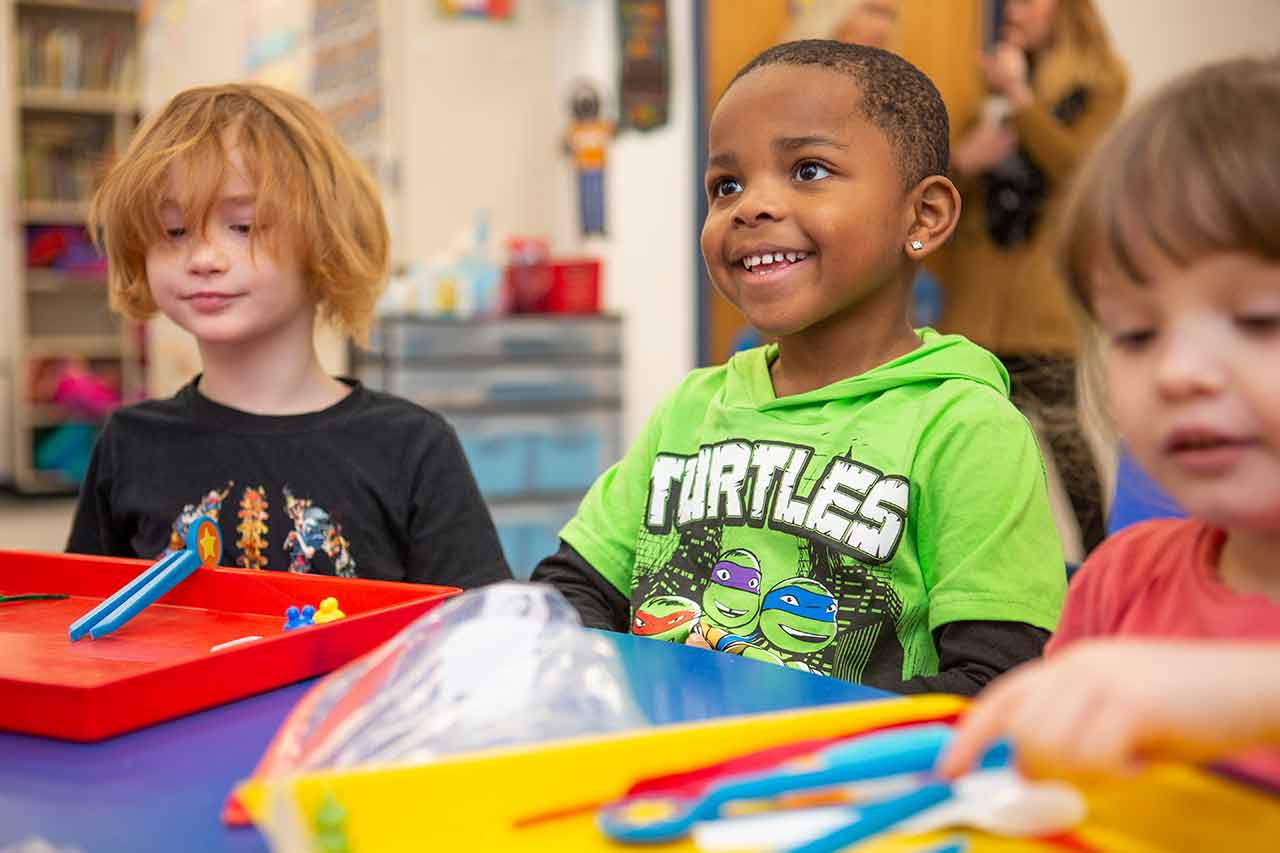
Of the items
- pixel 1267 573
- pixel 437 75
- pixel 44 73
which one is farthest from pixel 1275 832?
pixel 44 73

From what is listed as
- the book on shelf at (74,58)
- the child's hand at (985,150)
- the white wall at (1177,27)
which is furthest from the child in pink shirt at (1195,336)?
the book on shelf at (74,58)

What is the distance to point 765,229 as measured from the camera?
1048 mm

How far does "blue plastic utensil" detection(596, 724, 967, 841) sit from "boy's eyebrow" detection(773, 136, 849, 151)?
0.67 meters

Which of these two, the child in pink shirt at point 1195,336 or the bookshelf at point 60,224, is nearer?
the child in pink shirt at point 1195,336

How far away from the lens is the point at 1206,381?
1.60 ft

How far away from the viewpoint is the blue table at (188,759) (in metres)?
0.50

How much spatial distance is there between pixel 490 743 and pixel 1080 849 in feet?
0.72

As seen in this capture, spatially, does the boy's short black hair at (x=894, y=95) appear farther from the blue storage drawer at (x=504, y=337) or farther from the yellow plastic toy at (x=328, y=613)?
the blue storage drawer at (x=504, y=337)

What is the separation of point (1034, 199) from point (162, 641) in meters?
2.47

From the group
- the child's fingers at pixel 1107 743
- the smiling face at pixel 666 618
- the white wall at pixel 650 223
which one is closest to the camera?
the child's fingers at pixel 1107 743

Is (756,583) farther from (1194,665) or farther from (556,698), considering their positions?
(1194,665)

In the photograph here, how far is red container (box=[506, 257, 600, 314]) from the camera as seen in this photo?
3.58 m

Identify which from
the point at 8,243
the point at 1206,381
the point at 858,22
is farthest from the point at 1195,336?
the point at 8,243

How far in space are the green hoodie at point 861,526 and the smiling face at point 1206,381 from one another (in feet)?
1.16
